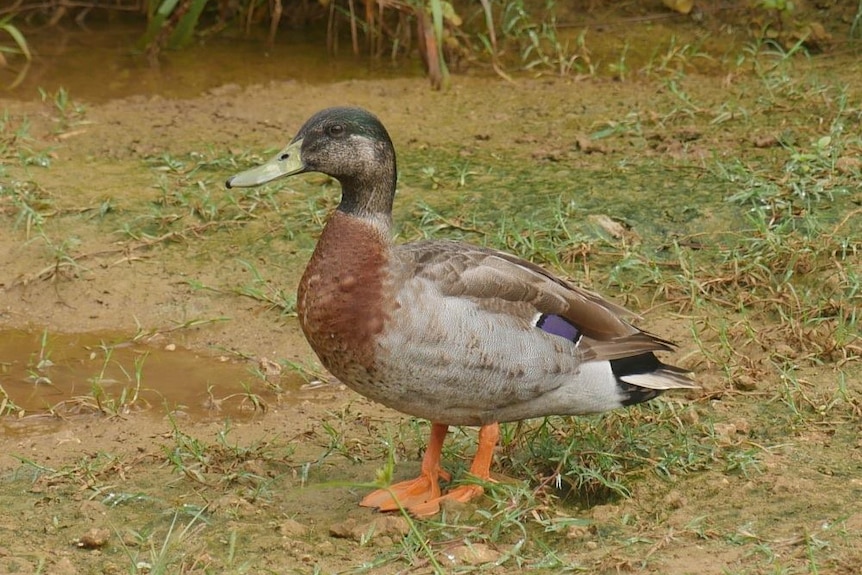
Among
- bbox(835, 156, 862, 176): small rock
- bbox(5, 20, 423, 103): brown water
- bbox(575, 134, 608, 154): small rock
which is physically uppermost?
bbox(835, 156, 862, 176): small rock

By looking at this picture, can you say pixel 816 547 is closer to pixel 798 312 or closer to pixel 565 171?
pixel 798 312

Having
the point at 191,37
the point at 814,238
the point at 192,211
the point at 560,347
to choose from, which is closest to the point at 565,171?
the point at 814,238

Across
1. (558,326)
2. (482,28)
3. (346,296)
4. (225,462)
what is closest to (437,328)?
(346,296)

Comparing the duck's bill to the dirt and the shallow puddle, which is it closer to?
the dirt

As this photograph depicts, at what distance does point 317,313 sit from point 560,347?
0.77m

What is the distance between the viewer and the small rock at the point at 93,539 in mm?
3729

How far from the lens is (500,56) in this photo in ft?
26.5

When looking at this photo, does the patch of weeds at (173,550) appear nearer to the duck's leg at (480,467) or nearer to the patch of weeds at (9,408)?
the duck's leg at (480,467)

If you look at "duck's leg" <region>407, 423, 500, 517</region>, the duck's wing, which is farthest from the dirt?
the duck's wing

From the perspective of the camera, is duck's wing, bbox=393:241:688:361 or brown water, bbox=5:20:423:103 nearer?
duck's wing, bbox=393:241:688:361

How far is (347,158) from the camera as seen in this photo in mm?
4164

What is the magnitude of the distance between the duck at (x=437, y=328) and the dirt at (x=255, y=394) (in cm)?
31

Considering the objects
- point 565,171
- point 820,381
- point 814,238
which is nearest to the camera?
point 820,381

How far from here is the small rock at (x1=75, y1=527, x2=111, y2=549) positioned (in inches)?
147
